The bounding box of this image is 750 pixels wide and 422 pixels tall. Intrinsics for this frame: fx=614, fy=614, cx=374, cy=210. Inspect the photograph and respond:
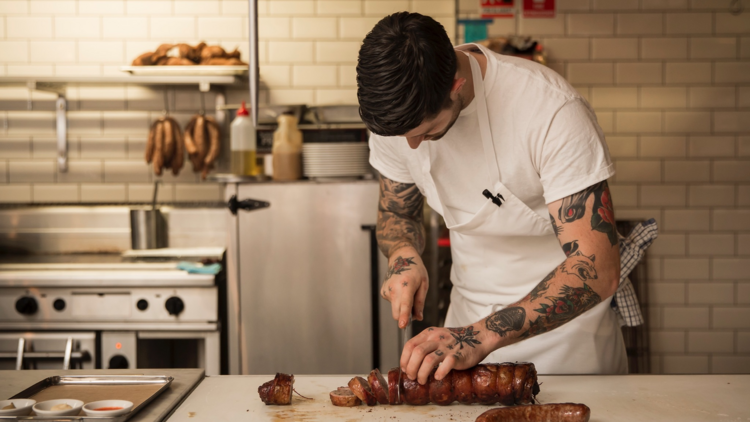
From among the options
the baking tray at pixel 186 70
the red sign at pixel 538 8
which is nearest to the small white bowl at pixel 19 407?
the baking tray at pixel 186 70

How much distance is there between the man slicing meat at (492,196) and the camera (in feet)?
4.37

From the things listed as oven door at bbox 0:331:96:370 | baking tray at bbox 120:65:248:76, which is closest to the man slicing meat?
baking tray at bbox 120:65:248:76

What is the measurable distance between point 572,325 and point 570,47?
2304 millimetres

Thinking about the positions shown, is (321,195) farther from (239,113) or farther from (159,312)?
(159,312)

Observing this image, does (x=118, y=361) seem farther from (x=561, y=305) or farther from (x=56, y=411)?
(x=561, y=305)

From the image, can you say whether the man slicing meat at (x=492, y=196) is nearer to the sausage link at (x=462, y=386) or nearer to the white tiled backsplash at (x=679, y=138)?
the sausage link at (x=462, y=386)

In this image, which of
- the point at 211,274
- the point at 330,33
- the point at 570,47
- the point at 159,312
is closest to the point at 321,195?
the point at 211,274

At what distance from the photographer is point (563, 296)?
4.62 ft

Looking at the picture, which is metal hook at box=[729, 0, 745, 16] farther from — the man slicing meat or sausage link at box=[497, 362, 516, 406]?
sausage link at box=[497, 362, 516, 406]

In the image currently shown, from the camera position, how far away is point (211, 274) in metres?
2.98

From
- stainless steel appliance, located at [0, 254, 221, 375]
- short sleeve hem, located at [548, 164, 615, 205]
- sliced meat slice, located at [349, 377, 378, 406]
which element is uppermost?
short sleeve hem, located at [548, 164, 615, 205]

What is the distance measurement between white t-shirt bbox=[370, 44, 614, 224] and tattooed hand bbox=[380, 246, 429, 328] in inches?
9.3

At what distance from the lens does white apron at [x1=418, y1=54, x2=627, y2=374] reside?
1.75m

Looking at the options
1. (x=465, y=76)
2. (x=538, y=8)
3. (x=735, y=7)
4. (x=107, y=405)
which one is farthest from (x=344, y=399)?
(x=735, y=7)
